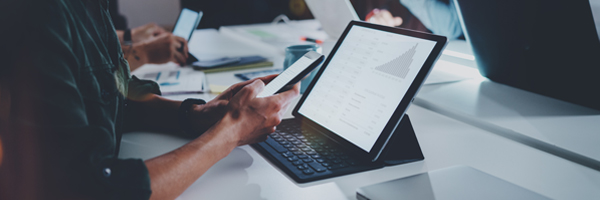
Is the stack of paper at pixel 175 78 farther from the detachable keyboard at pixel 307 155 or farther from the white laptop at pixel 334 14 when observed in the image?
the white laptop at pixel 334 14

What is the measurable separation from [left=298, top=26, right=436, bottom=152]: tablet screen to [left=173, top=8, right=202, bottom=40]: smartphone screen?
106 cm

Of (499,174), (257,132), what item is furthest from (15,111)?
(499,174)

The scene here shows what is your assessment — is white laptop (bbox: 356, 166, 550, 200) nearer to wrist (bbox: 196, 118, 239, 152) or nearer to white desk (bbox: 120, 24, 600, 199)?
white desk (bbox: 120, 24, 600, 199)

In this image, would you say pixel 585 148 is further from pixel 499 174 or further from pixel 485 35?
pixel 485 35

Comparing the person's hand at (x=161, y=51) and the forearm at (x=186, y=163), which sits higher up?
the forearm at (x=186, y=163)

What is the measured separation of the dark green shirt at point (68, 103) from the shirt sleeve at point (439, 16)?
4.63 feet

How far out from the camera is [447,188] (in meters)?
0.63

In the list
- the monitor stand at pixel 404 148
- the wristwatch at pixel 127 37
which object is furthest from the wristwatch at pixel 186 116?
the wristwatch at pixel 127 37

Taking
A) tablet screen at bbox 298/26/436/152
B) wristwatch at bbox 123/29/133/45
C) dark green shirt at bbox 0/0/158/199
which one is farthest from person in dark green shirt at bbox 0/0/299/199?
wristwatch at bbox 123/29/133/45

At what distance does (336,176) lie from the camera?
70 cm

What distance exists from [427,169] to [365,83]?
0.19 metres

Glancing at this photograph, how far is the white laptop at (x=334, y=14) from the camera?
1858 mm

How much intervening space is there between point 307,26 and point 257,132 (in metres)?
2.00

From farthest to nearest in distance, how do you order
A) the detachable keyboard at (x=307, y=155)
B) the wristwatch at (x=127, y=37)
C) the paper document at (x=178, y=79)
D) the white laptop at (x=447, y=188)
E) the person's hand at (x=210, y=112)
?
1. the wristwatch at (x=127, y=37)
2. the paper document at (x=178, y=79)
3. the person's hand at (x=210, y=112)
4. the detachable keyboard at (x=307, y=155)
5. the white laptop at (x=447, y=188)
